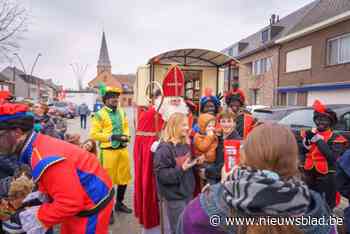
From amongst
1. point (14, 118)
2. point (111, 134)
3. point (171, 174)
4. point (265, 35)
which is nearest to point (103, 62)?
point (265, 35)

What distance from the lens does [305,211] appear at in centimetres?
122

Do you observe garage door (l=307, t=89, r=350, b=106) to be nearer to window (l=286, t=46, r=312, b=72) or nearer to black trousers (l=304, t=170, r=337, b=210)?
window (l=286, t=46, r=312, b=72)

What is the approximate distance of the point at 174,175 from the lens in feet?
9.62

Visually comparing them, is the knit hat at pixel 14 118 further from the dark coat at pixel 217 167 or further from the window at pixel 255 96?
the window at pixel 255 96

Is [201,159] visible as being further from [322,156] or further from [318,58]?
[318,58]

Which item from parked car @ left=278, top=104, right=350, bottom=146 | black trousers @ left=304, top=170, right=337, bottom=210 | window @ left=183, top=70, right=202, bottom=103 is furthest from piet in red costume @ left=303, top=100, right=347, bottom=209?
window @ left=183, top=70, right=202, bottom=103

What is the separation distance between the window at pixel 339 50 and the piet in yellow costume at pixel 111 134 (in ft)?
55.8

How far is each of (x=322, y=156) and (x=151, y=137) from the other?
2.30 m

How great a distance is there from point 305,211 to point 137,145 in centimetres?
288

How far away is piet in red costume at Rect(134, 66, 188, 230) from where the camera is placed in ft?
12.2

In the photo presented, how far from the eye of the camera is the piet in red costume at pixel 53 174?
1815 millimetres

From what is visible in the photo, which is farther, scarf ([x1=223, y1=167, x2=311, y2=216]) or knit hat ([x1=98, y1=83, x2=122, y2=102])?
knit hat ([x1=98, y1=83, x2=122, y2=102])

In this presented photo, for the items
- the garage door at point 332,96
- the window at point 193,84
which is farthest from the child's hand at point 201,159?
the garage door at point 332,96

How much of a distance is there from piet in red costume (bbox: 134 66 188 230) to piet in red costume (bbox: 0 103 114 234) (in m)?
1.67
